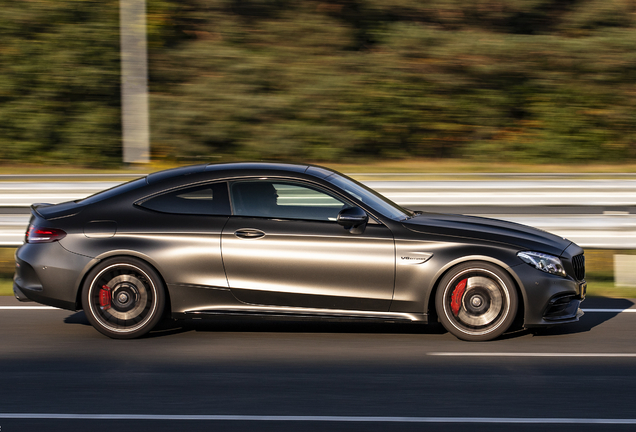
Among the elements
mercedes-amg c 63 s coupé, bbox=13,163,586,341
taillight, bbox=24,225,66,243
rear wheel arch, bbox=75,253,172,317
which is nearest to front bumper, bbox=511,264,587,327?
mercedes-amg c 63 s coupé, bbox=13,163,586,341

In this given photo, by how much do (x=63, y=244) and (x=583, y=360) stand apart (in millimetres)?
4212

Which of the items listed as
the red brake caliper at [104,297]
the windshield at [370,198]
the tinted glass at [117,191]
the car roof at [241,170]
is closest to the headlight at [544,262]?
the windshield at [370,198]

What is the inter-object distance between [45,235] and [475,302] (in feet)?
11.7

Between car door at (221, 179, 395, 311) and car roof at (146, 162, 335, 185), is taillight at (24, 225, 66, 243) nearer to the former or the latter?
car roof at (146, 162, 335, 185)

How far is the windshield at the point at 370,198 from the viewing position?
6.70 m

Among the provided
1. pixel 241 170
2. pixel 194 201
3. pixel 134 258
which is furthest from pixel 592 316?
pixel 134 258

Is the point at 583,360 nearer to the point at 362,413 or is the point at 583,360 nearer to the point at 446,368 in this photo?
the point at 446,368

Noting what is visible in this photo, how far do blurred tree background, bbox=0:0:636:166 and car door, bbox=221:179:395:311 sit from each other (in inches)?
473

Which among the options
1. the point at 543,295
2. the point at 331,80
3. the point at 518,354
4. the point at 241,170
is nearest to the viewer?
the point at 518,354

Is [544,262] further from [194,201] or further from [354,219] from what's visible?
[194,201]

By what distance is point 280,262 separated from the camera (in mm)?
6398

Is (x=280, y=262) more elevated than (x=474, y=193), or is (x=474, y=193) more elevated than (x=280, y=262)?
(x=474, y=193)

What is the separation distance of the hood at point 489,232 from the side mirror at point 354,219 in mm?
379

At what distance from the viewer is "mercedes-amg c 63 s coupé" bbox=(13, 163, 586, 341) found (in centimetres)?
637
